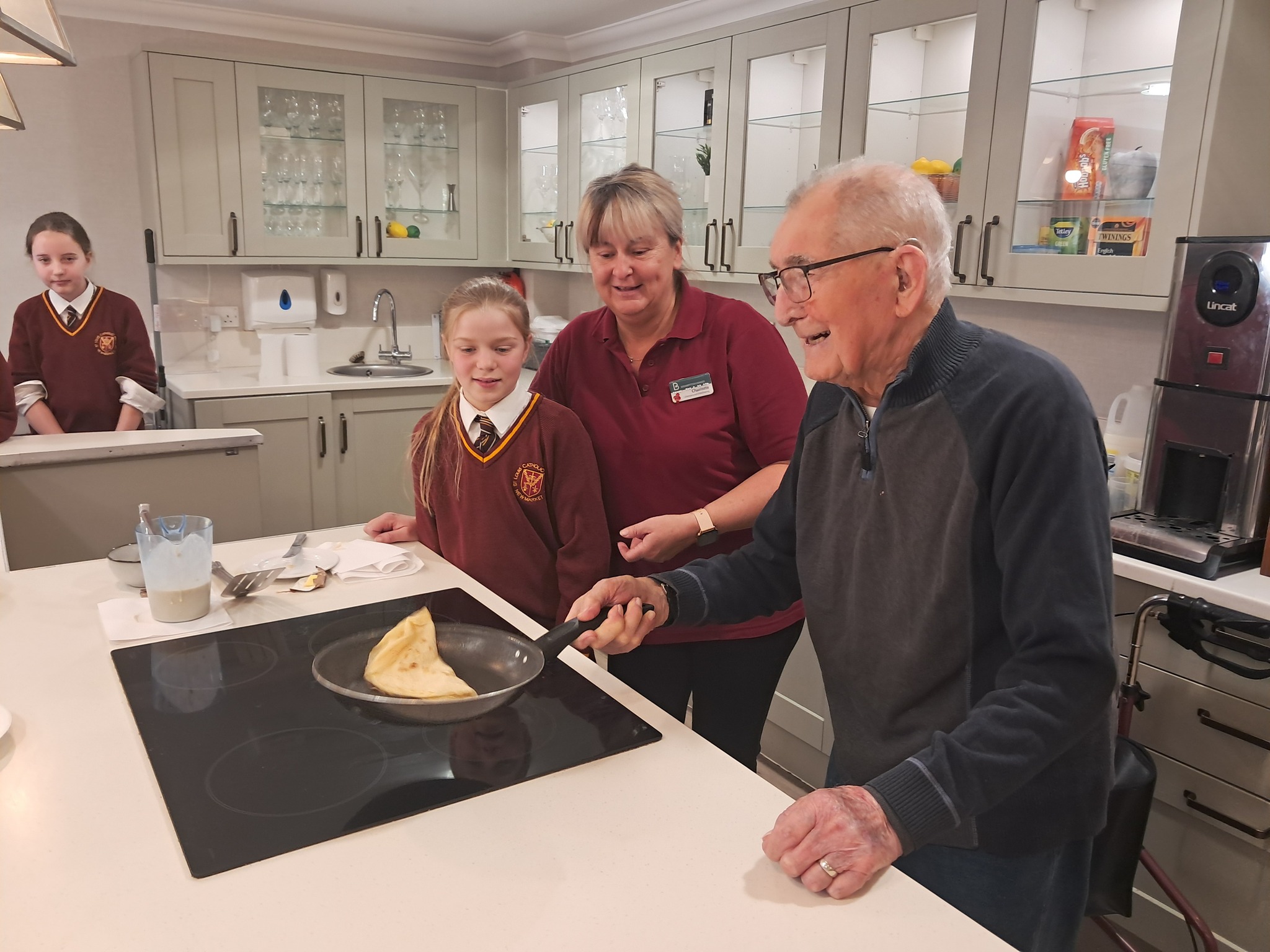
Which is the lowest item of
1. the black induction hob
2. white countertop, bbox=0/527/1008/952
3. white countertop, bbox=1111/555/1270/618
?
white countertop, bbox=1111/555/1270/618

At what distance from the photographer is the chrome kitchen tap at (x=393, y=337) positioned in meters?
4.50

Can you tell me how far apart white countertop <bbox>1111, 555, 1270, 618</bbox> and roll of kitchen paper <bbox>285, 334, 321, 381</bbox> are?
3.25m

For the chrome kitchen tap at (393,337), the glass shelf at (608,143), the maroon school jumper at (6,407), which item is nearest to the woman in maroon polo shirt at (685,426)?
the maroon school jumper at (6,407)

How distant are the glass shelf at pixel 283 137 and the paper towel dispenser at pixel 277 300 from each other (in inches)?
22.9

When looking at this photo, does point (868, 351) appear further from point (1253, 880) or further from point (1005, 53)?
point (1005, 53)

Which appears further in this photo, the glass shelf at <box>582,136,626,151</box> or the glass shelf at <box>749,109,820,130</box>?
the glass shelf at <box>582,136,626,151</box>

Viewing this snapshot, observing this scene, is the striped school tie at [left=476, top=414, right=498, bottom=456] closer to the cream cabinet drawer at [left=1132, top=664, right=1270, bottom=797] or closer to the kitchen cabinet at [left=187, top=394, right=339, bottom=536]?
the cream cabinet drawer at [left=1132, top=664, right=1270, bottom=797]

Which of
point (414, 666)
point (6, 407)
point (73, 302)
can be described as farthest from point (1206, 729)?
point (73, 302)

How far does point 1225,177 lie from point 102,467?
2.84m

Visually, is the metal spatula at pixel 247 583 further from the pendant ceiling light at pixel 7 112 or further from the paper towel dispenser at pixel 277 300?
the paper towel dispenser at pixel 277 300

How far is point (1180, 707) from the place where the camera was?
1859 millimetres

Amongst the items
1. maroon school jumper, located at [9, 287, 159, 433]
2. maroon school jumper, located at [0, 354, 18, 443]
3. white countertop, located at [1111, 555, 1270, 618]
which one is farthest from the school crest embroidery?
maroon school jumper, located at [9, 287, 159, 433]

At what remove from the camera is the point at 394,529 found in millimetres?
1792

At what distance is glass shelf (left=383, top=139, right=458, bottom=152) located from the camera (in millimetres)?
4176
